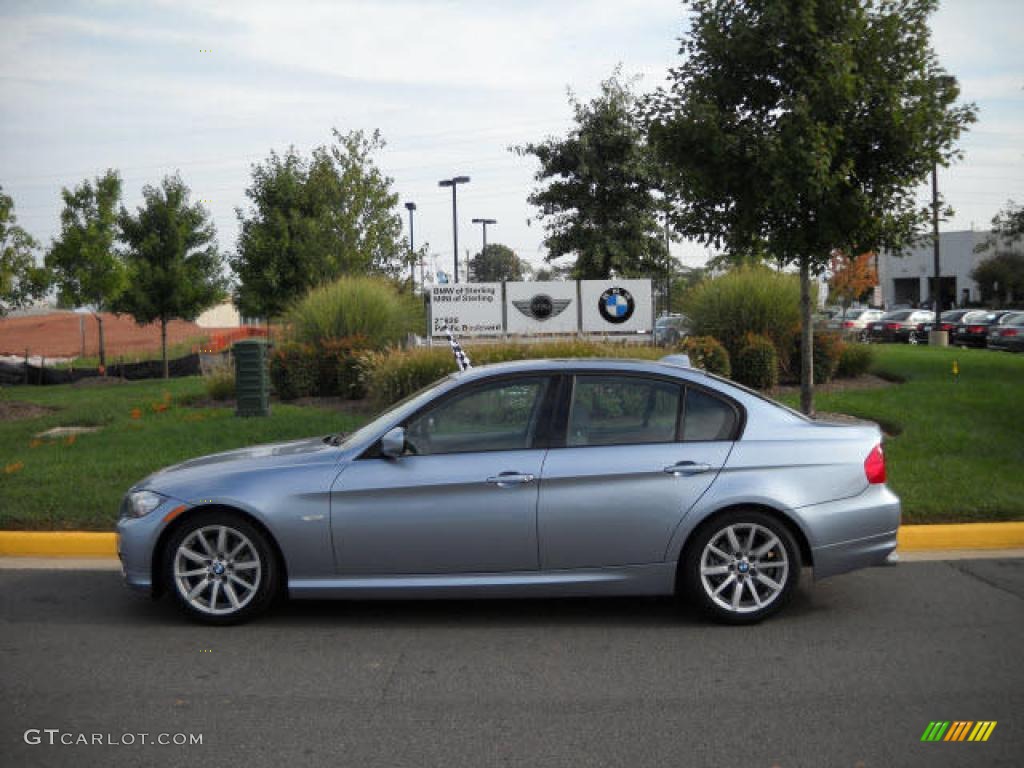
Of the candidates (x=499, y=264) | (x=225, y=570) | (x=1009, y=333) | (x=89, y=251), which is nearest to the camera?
(x=225, y=570)

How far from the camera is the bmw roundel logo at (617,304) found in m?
17.5

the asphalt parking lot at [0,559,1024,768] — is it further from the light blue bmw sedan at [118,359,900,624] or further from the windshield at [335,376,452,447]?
the windshield at [335,376,452,447]

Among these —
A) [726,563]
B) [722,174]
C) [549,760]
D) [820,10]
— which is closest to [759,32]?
[820,10]

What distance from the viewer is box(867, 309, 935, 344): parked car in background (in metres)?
43.6

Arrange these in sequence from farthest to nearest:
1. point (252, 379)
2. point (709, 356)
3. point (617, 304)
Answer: point (617, 304) < point (709, 356) < point (252, 379)

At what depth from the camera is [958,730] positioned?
4.35m

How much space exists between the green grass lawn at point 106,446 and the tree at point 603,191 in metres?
12.4

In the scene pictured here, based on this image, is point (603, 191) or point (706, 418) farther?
point (603, 191)

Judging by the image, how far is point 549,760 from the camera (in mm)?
4094

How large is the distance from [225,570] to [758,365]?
10.1 meters

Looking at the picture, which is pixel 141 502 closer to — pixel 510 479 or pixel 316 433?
pixel 510 479

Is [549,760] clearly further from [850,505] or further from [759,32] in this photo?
[759,32]

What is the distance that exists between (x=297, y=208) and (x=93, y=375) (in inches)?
267

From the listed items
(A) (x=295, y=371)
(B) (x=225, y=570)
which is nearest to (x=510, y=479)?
(B) (x=225, y=570)
